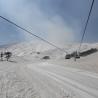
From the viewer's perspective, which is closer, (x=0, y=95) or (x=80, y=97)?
(x=80, y=97)

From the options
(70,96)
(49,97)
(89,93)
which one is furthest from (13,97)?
(89,93)

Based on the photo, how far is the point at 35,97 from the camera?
6574 millimetres

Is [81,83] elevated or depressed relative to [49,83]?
depressed

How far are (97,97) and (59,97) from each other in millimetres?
1456

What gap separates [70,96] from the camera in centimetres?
664

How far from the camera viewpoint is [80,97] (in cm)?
649

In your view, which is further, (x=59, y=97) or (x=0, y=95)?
(x=0, y=95)

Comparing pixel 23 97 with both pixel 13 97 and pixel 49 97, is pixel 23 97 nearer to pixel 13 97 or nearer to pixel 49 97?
pixel 13 97

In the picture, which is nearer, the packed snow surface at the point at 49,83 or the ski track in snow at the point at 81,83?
the packed snow surface at the point at 49,83

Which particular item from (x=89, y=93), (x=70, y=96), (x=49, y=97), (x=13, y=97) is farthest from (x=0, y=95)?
(x=89, y=93)

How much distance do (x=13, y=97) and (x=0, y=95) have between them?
2.25 ft

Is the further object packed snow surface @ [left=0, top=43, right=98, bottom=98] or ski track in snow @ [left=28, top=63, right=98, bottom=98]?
ski track in snow @ [left=28, top=63, right=98, bottom=98]

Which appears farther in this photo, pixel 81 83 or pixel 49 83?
pixel 49 83

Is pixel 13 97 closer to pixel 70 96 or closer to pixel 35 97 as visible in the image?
pixel 35 97
